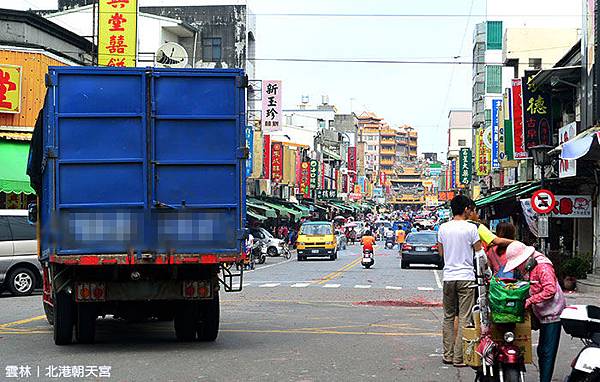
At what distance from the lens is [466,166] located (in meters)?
84.4

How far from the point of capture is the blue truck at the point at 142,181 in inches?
490

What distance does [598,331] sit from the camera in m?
7.93

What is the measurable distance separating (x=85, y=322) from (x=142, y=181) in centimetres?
231

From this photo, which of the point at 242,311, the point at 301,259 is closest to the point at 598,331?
the point at 242,311

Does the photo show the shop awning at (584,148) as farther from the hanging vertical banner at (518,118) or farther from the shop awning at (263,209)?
the shop awning at (263,209)

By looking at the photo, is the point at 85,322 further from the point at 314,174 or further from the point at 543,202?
the point at 314,174

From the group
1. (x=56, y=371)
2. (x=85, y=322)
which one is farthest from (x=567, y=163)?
(x=56, y=371)

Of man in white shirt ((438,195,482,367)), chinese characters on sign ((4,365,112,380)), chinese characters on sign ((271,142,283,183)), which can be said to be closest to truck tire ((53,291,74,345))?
chinese characters on sign ((4,365,112,380))

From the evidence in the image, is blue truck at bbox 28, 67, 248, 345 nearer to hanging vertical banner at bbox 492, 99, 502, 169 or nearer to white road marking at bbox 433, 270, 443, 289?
white road marking at bbox 433, 270, 443, 289

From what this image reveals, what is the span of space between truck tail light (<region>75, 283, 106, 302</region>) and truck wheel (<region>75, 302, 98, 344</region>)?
0.61m

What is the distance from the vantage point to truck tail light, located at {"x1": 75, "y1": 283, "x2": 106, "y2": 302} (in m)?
12.7

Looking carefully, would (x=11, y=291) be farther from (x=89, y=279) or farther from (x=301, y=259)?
(x=301, y=259)

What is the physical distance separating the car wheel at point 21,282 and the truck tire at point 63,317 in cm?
1126

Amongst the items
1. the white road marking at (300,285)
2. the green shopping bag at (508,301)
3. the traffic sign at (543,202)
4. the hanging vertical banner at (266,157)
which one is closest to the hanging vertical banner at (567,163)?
the traffic sign at (543,202)
